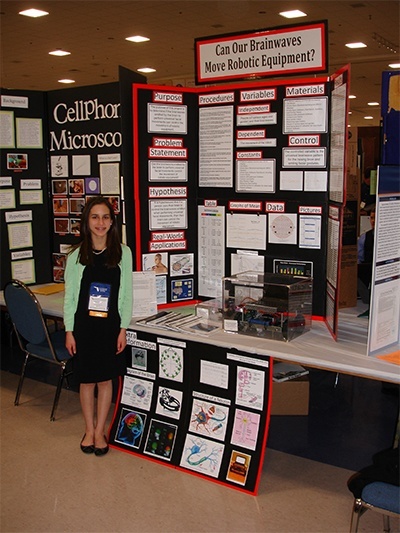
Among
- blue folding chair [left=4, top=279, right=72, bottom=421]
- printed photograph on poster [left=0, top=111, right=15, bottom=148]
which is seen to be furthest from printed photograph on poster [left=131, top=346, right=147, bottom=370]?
printed photograph on poster [left=0, top=111, right=15, bottom=148]

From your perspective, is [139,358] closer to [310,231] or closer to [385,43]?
[310,231]

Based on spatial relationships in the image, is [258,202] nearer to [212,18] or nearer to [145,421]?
[145,421]

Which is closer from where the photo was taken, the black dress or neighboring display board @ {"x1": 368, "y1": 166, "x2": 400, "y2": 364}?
neighboring display board @ {"x1": 368, "y1": 166, "x2": 400, "y2": 364}

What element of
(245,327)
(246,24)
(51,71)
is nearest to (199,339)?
(245,327)

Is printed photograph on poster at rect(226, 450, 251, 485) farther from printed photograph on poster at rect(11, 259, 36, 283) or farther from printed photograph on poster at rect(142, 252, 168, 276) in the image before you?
printed photograph on poster at rect(11, 259, 36, 283)

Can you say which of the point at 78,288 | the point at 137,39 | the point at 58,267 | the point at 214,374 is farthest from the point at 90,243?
the point at 137,39

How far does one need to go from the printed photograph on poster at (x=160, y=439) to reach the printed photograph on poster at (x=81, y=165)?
6.41 ft

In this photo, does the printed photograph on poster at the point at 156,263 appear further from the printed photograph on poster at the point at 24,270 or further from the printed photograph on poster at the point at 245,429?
the printed photograph on poster at the point at 24,270

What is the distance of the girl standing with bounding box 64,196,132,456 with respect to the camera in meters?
3.13

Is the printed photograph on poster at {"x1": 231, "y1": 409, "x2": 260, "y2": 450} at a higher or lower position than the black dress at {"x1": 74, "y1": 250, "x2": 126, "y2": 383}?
lower

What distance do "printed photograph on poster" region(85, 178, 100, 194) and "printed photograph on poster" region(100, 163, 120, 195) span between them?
0.14ft

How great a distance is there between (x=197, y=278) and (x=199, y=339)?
0.89m

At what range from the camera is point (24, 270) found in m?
4.49

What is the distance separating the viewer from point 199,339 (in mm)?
3039
